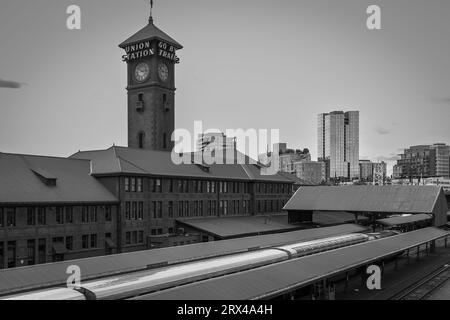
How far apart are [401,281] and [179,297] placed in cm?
3077

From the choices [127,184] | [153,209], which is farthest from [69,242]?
[153,209]

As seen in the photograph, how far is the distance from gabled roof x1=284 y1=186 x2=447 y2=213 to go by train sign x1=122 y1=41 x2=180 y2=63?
103ft

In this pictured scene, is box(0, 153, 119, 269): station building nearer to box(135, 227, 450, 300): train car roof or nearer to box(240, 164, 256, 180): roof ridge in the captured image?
box(135, 227, 450, 300): train car roof

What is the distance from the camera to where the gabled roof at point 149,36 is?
82.2 metres

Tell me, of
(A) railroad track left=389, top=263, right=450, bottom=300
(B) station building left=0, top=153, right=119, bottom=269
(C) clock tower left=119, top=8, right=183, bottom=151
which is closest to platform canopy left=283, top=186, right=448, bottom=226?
(A) railroad track left=389, top=263, right=450, bottom=300

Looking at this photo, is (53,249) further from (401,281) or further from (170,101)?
(170,101)

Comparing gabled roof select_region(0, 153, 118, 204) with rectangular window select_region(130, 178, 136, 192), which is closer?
gabled roof select_region(0, 153, 118, 204)

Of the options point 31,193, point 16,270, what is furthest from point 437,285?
point 31,193

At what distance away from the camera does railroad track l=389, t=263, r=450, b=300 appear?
39.2m

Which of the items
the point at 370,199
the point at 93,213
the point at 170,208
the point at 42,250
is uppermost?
the point at 93,213

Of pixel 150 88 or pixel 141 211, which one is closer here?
pixel 141 211

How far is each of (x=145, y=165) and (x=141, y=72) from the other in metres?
26.1

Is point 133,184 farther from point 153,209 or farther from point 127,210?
point 153,209

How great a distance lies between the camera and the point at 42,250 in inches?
1865
